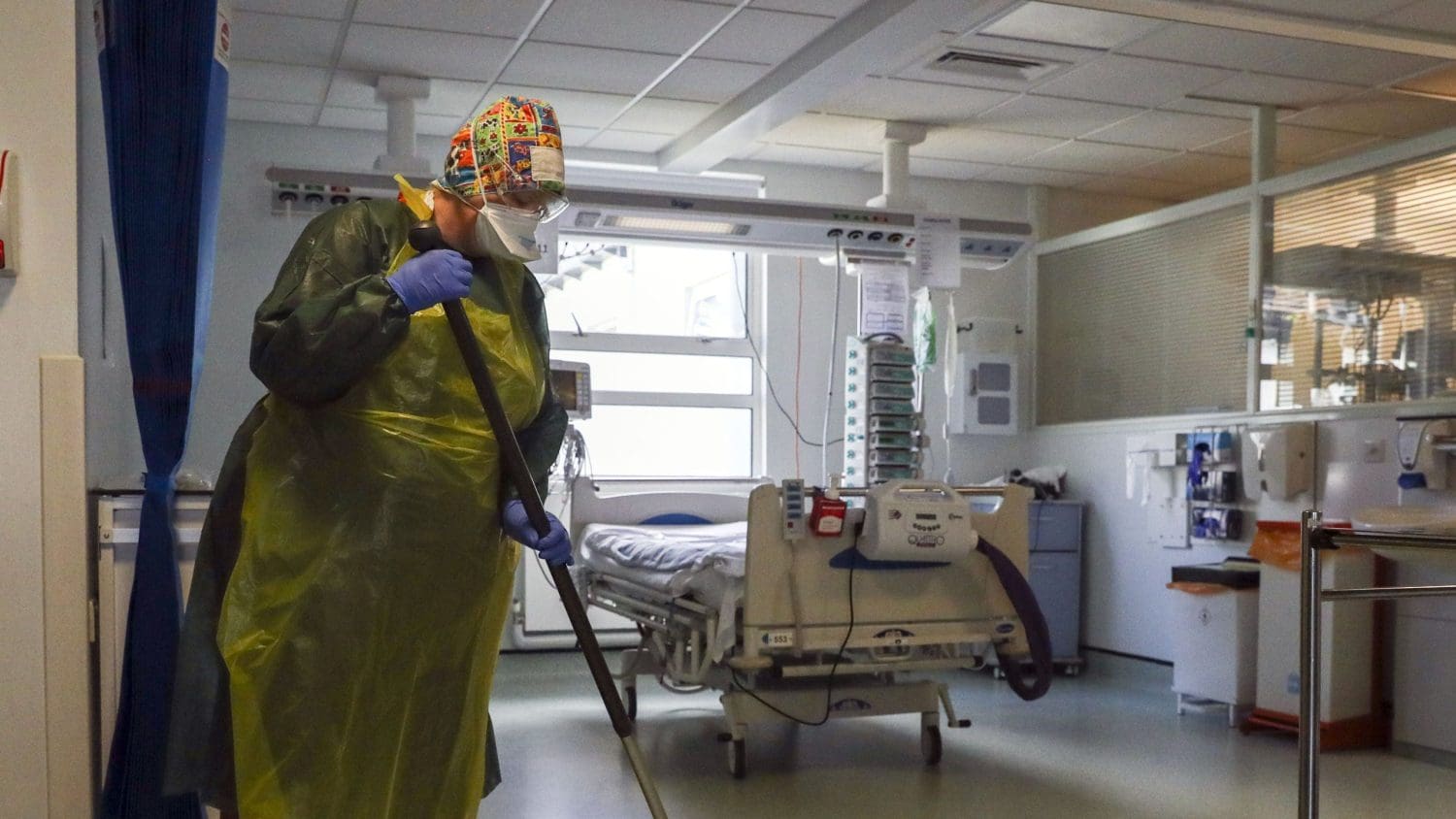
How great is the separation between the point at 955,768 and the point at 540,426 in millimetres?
2890

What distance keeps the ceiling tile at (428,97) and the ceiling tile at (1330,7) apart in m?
3.37

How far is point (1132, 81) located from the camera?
597 cm

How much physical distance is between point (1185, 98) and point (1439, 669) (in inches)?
110

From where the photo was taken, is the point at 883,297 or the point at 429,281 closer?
the point at 429,281

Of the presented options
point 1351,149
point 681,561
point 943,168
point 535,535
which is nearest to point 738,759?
point 681,561

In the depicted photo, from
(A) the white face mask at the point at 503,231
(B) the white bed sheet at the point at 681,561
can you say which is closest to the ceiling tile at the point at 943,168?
(B) the white bed sheet at the point at 681,561

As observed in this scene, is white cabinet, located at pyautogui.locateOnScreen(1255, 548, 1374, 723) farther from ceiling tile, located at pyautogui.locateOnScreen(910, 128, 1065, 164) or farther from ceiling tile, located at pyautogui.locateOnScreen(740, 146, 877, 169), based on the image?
ceiling tile, located at pyautogui.locateOnScreen(740, 146, 877, 169)

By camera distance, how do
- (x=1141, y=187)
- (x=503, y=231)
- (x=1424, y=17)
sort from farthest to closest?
(x=1141, y=187), (x=1424, y=17), (x=503, y=231)

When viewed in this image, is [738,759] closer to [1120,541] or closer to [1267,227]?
[1120,541]

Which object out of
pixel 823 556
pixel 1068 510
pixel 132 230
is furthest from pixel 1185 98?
pixel 132 230

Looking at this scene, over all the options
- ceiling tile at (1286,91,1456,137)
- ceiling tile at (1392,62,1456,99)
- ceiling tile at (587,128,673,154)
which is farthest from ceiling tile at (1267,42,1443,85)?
ceiling tile at (587,128,673,154)

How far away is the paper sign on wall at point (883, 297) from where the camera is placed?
20.9 feet

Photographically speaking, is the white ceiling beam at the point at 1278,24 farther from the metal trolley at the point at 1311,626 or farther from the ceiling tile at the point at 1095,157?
the metal trolley at the point at 1311,626

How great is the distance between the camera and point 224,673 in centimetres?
215
